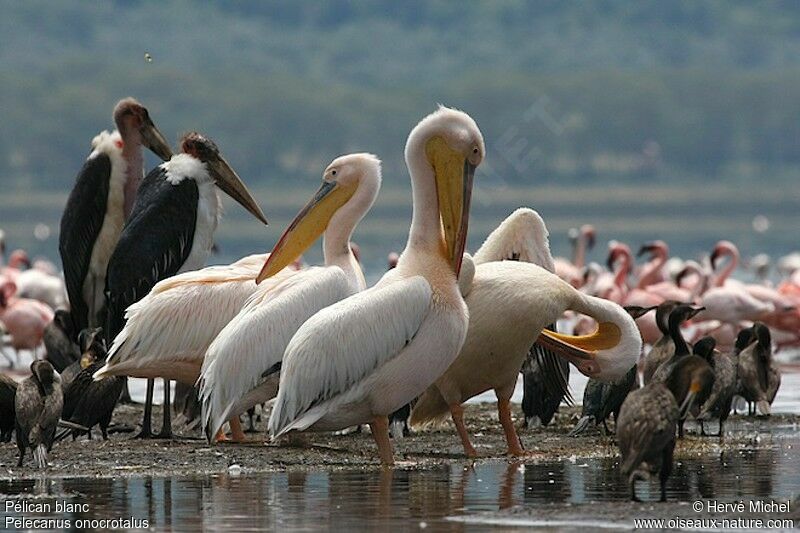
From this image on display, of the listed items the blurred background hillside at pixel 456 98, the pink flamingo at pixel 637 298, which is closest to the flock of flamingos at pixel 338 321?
the pink flamingo at pixel 637 298

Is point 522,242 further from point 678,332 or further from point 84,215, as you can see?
point 84,215

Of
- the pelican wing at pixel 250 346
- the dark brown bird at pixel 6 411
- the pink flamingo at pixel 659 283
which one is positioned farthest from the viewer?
the pink flamingo at pixel 659 283

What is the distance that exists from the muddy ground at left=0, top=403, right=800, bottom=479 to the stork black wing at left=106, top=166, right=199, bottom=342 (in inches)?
33.5

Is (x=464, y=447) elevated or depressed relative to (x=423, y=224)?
depressed

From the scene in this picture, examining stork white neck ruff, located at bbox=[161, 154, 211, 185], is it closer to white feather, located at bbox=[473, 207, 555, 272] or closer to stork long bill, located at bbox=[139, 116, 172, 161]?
stork long bill, located at bbox=[139, 116, 172, 161]

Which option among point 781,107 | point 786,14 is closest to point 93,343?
point 781,107

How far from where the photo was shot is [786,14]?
530 ft

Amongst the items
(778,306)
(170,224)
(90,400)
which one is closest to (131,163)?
(170,224)

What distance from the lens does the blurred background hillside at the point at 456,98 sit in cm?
9088

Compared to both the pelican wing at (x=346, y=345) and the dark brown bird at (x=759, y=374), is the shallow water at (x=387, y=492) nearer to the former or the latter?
the pelican wing at (x=346, y=345)

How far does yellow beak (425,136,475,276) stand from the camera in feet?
34.8

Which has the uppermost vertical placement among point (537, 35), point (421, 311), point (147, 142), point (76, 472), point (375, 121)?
point (537, 35)

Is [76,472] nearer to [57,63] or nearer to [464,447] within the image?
[464,447]

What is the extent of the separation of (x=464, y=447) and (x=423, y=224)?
134cm
